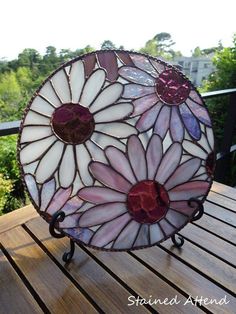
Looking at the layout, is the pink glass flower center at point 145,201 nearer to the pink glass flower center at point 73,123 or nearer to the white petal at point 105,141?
the white petal at point 105,141

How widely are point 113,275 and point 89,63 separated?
0.71 m

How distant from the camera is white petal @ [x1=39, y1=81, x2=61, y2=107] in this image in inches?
32.9

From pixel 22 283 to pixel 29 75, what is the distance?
17587 mm

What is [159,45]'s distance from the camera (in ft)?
60.7

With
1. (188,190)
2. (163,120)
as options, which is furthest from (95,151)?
(188,190)

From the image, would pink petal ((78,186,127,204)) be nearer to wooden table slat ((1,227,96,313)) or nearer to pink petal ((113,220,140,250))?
pink petal ((113,220,140,250))

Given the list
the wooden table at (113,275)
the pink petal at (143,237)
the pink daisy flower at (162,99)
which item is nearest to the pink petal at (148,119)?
the pink daisy flower at (162,99)

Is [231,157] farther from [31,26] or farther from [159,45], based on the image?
[31,26]

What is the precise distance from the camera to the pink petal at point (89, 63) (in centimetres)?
85

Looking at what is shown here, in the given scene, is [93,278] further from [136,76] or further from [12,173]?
[12,173]

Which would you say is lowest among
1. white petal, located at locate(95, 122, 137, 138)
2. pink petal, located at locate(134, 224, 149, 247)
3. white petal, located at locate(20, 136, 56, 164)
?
pink petal, located at locate(134, 224, 149, 247)

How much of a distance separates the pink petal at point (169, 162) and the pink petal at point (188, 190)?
62 mm

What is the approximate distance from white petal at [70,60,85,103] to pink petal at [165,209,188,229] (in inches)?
20.0

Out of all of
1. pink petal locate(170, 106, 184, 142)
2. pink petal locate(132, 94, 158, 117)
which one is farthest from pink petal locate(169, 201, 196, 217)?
pink petal locate(132, 94, 158, 117)
